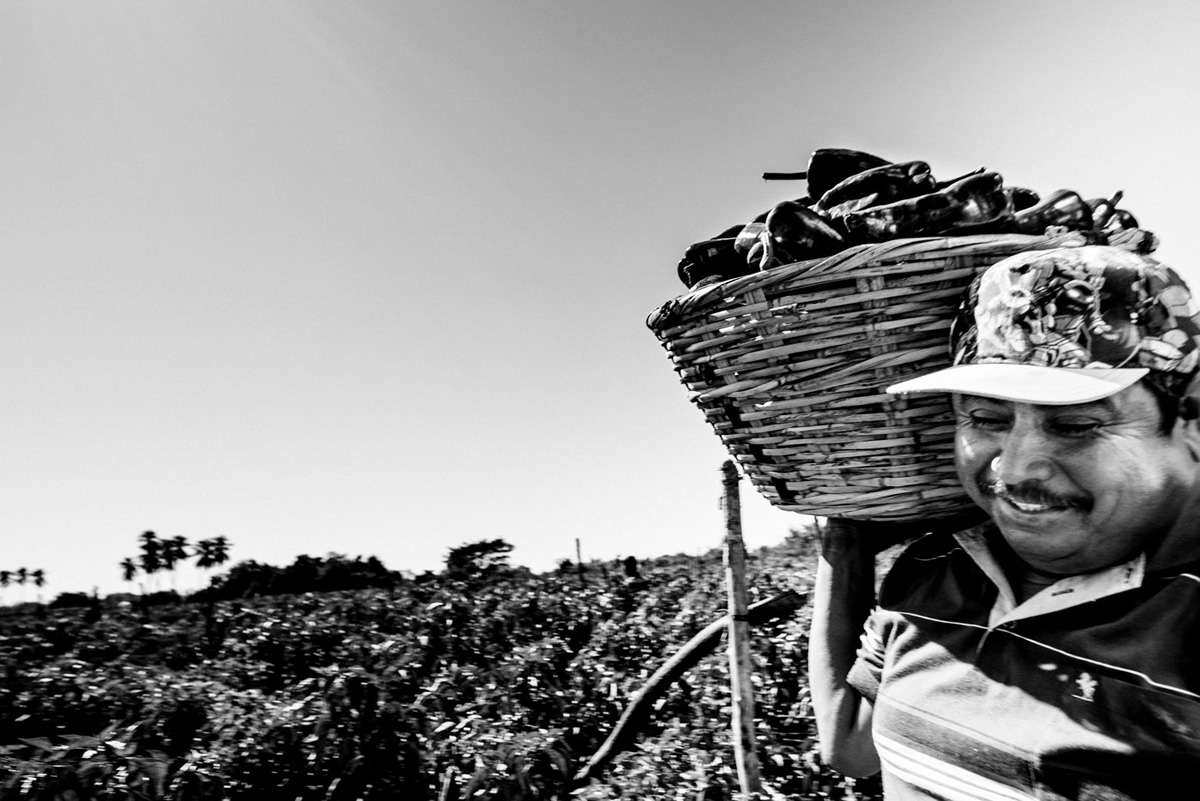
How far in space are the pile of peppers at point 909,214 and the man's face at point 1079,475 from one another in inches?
10.0

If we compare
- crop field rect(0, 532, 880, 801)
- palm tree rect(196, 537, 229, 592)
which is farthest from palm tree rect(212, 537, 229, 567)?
crop field rect(0, 532, 880, 801)

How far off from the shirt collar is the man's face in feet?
0.04

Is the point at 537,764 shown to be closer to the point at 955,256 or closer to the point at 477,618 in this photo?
the point at 477,618

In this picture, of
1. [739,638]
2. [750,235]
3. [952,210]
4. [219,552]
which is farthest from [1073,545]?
[219,552]

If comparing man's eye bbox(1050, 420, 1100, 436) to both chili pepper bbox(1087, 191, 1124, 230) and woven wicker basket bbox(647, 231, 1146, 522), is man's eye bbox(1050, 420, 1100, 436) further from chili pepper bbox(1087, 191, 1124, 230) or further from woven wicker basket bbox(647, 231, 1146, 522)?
chili pepper bbox(1087, 191, 1124, 230)

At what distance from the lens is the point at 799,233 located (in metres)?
0.97

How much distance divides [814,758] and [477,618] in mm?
4389

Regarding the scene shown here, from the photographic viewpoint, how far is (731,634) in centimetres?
244

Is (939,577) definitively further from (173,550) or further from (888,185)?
(173,550)

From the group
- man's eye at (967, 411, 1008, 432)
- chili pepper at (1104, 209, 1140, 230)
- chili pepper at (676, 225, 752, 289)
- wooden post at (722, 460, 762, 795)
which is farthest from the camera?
wooden post at (722, 460, 762, 795)

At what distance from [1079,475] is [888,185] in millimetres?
477

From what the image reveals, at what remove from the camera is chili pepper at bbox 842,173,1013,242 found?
36.3 inches

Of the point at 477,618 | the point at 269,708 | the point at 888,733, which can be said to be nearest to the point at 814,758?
the point at 888,733

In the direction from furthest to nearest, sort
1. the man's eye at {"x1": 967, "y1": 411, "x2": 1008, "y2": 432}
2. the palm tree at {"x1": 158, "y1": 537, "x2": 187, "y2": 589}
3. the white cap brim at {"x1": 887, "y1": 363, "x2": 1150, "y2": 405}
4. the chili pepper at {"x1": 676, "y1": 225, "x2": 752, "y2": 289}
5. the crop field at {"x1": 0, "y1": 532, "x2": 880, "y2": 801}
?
the palm tree at {"x1": 158, "y1": 537, "x2": 187, "y2": 589} → the crop field at {"x1": 0, "y1": 532, "x2": 880, "y2": 801} → the chili pepper at {"x1": 676, "y1": 225, "x2": 752, "y2": 289} → the man's eye at {"x1": 967, "y1": 411, "x2": 1008, "y2": 432} → the white cap brim at {"x1": 887, "y1": 363, "x2": 1150, "y2": 405}
